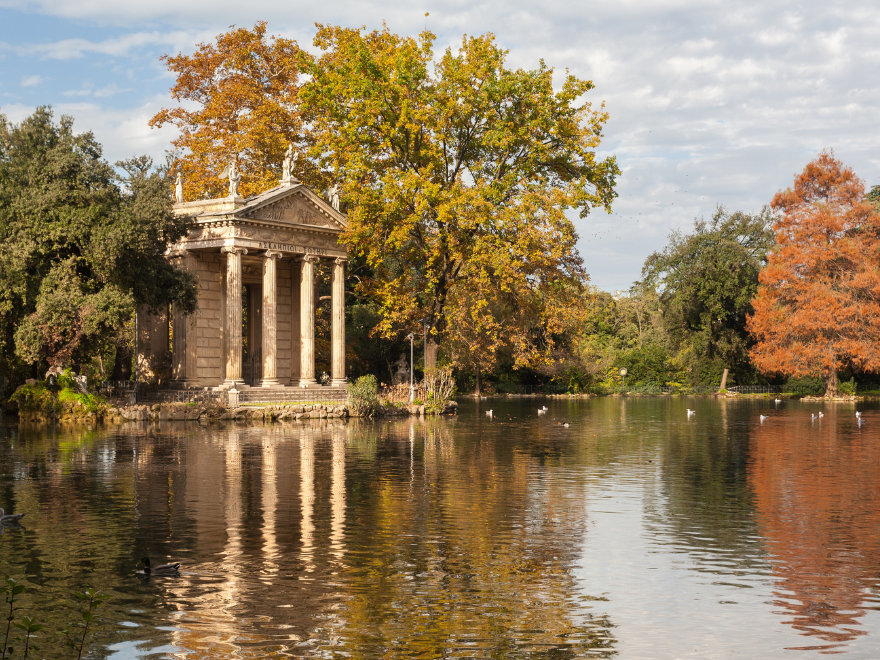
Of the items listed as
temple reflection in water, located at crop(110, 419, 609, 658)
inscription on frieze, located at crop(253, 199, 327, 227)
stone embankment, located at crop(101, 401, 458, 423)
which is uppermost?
inscription on frieze, located at crop(253, 199, 327, 227)

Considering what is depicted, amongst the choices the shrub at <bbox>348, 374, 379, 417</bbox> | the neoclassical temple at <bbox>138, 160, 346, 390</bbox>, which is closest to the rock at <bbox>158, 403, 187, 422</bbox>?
the neoclassical temple at <bbox>138, 160, 346, 390</bbox>

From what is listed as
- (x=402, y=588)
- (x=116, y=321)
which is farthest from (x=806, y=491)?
(x=116, y=321)

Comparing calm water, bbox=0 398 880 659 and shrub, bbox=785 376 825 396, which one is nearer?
calm water, bbox=0 398 880 659

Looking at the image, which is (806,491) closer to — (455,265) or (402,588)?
(402,588)

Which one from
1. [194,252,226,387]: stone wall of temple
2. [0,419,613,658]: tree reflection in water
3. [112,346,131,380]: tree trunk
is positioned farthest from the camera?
[112,346,131,380]: tree trunk

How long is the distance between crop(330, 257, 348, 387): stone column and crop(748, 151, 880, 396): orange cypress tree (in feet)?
116

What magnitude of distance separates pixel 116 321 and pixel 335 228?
14711 mm

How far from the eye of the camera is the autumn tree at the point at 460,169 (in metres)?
45.7

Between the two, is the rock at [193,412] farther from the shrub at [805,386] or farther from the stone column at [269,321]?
the shrub at [805,386]

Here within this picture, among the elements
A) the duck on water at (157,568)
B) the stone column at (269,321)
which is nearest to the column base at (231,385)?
the stone column at (269,321)

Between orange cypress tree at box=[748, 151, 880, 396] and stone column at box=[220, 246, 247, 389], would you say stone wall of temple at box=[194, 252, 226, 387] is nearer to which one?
stone column at box=[220, 246, 247, 389]

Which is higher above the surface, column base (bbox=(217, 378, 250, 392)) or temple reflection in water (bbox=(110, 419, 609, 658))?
column base (bbox=(217, 378, 250, 392))

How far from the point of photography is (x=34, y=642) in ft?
27.4

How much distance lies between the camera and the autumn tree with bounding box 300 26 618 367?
45688mm
